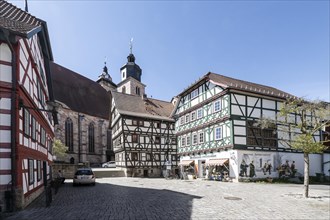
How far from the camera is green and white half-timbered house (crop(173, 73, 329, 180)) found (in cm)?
2377

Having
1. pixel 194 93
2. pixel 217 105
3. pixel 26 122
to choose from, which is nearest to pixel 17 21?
pixel 26 122

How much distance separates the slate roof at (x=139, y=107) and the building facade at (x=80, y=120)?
46.0 ft

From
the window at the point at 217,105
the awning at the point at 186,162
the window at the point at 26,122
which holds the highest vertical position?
the window at the point at 217,105

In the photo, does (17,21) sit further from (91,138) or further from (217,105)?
(91,138)

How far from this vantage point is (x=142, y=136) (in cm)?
3775

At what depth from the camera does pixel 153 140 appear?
38.8m

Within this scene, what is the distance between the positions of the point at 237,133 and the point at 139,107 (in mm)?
19545

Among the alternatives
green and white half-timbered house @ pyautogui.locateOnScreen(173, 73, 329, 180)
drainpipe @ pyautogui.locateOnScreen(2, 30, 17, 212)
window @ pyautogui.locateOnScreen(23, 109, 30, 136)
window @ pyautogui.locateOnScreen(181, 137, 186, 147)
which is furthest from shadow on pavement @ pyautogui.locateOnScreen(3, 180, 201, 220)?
window @ pyautogui.locateOnScreen(181, 137, 186, 147)

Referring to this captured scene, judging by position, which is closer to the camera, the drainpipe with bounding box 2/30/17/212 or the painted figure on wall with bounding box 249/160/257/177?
the drainpipe with bounding box 2/30/17/212

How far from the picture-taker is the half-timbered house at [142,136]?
36.2 meters

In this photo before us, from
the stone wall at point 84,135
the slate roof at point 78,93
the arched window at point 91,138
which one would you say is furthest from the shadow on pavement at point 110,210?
the slate roof at point 78,93

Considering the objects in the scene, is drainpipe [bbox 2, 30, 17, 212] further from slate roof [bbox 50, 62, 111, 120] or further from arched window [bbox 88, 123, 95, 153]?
arched window [bbox 88, 123, 95, 153]

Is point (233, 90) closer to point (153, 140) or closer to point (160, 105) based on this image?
point (153, 140)

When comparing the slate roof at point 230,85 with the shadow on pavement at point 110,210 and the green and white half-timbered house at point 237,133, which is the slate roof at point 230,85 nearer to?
the green and white half-timbered house at point 237,133
